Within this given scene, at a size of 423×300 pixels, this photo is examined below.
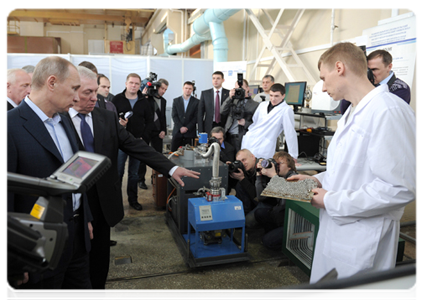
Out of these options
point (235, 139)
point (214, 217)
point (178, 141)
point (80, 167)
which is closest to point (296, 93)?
point (235, 139)

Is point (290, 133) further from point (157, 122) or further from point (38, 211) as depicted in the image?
point (38, 211)

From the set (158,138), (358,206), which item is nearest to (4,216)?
(358,206)

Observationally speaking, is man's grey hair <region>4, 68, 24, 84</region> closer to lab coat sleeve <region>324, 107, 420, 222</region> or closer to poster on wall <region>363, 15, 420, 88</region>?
lab coat sleeve <region>324, 107, 420, 222</region>

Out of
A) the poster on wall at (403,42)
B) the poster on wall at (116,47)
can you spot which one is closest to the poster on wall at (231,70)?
the poster on wall at (403,42)

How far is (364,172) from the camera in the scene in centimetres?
112

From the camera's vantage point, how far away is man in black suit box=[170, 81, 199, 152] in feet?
14.8

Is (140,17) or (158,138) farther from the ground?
(140,17)

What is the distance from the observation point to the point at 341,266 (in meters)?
1.16

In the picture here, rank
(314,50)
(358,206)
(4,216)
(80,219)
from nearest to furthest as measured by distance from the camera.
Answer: (4,216) → (358,206) → (80,219) → (314,50)

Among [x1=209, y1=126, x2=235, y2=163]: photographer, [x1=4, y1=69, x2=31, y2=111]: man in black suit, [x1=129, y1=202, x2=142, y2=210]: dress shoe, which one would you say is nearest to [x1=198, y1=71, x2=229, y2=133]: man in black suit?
[x1=209, y1=126, x2=235, y2=163]: photographer

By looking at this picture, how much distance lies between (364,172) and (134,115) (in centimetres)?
300

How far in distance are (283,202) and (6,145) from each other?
206cm

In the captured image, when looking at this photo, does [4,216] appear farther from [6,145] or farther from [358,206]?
[358,206]
